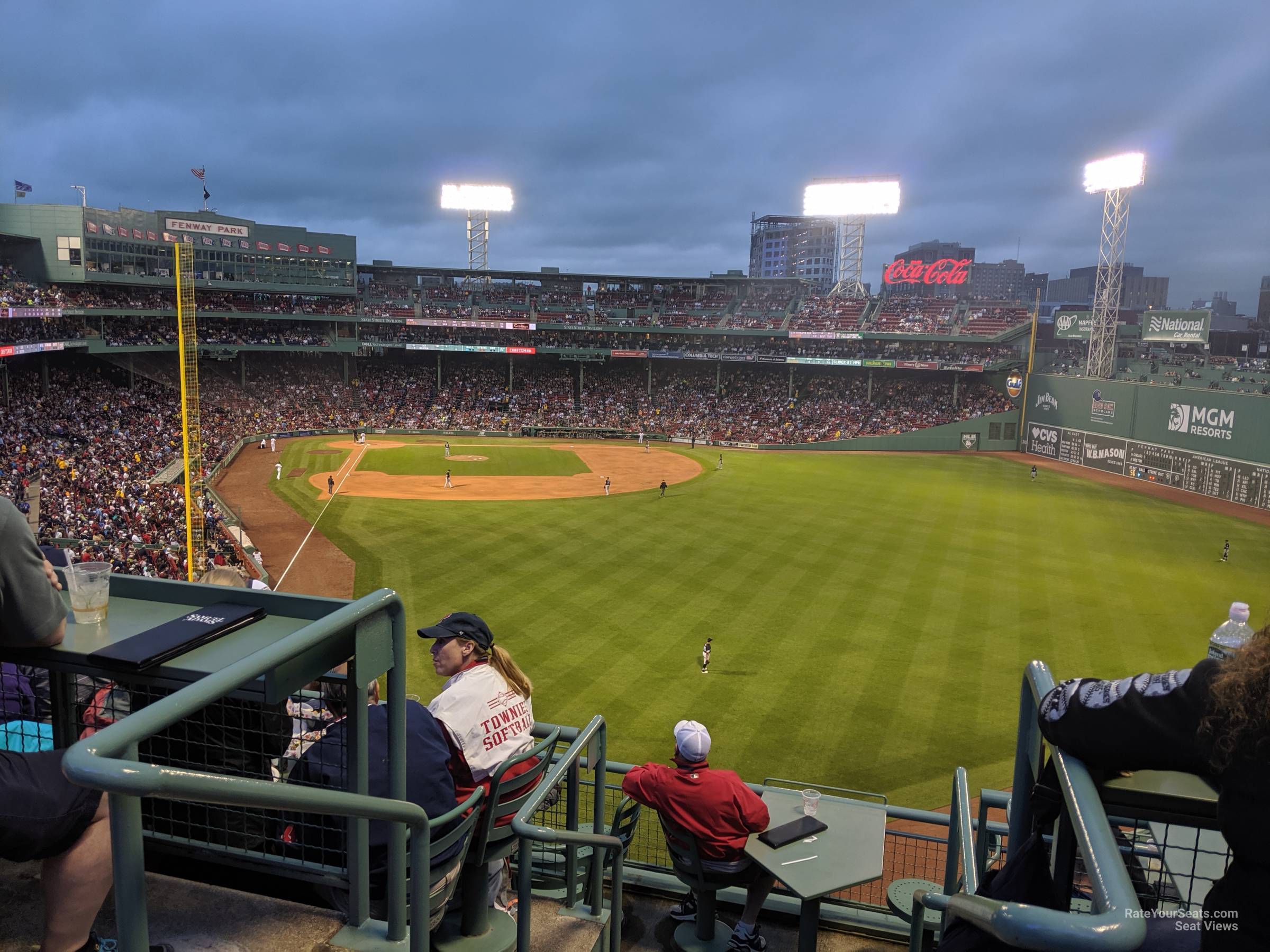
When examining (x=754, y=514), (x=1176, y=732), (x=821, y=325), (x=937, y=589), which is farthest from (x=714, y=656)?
(x=821, y=325)

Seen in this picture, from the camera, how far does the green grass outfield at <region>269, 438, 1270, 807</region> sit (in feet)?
57.4

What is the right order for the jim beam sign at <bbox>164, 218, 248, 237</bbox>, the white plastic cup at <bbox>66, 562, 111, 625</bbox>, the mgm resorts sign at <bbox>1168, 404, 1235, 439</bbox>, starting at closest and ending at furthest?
the white plastic cup at <bbox>66, 562, 111, 625</bbox>, the mgm resorts sign at <bbox>1168, 404, 1235, 439</bbox>, the jim beam sign at <bbox>164, 218, 248, 237</bbox>

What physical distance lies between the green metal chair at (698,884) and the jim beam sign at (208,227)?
66.2m

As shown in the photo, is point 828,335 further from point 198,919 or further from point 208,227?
point 198,919

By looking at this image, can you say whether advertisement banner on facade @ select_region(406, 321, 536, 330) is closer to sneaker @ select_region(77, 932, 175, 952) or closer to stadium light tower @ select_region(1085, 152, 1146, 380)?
stadium light tower @ select_region(1085, 152, 1146, 380)

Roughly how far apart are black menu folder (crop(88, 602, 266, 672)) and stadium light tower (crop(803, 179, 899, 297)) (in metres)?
74.8

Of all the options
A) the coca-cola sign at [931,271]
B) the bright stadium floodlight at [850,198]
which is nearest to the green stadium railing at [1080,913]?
the coca-cola sign at [931,271]

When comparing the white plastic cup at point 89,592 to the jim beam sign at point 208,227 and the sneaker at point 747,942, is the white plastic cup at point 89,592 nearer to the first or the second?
the sneaker at point 747,942

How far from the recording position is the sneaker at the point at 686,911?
20.6ft

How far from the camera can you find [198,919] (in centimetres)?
309

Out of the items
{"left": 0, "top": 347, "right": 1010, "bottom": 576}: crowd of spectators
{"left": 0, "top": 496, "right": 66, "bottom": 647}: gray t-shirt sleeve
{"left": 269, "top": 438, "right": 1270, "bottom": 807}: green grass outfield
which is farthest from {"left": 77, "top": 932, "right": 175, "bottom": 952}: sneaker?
{"left": 0, "top": 347, "right": 1010, "bottom": 576}: crowd of spectators

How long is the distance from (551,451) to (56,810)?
173 feet

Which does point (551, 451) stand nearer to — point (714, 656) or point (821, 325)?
point (821, 325)

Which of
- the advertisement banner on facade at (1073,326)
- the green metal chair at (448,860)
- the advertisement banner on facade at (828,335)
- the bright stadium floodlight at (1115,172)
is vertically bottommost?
the green metal chair at (448,860)
